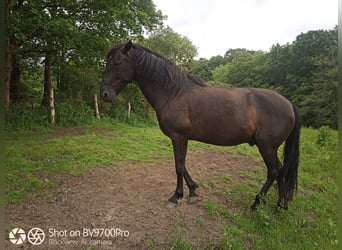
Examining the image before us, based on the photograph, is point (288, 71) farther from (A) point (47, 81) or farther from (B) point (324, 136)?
(A) point (47, 81)

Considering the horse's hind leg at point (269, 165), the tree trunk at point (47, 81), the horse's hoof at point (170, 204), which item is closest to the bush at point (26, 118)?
the tree trunk at point (47, 81)

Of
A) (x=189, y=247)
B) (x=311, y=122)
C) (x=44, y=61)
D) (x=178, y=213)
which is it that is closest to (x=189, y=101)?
(x=178, y=213)

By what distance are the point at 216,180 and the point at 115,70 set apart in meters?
1.79

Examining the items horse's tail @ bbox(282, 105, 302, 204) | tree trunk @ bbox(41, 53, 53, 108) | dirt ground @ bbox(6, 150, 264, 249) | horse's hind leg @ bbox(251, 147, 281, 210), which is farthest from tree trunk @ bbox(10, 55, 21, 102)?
horse's tail @ bbox(282, 105, 302, 204)

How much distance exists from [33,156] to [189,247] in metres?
2.41

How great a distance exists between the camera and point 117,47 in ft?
7.68

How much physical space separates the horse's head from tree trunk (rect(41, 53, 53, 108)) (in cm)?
126

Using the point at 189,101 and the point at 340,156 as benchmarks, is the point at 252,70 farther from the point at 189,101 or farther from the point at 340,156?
the point at 340,156

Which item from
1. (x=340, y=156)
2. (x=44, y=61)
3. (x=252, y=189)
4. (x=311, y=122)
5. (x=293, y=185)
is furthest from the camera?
(x=44, y=61)

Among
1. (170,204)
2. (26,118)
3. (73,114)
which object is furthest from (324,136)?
(26,118)

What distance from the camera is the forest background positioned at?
8.89 feet

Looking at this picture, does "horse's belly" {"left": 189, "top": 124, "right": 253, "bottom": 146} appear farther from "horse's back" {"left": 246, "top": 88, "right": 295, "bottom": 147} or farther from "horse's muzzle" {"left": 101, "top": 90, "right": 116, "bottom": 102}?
"horse's muzzle" {"left": 101, "top": 90, "right": 116, "bottom": 102}

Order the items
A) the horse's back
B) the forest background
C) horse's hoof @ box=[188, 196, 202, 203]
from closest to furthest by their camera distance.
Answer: the horse's back, horse's hoof @ box=[188, 196, 202, 203], the forest background

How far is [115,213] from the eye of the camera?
229cm
